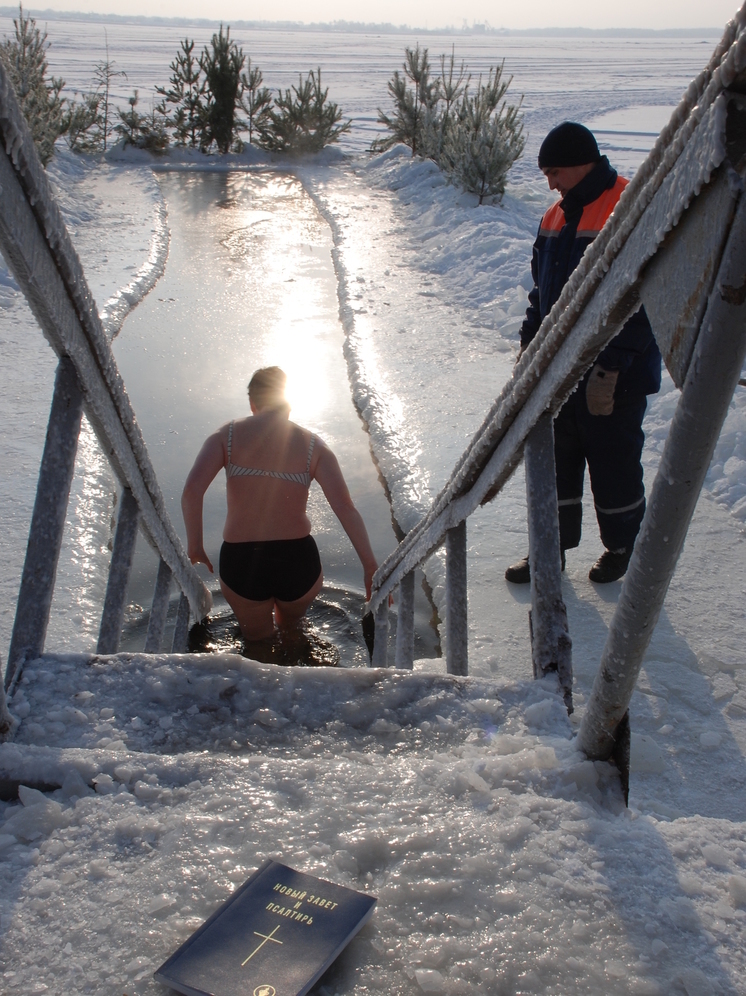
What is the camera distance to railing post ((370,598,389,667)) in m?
3.01

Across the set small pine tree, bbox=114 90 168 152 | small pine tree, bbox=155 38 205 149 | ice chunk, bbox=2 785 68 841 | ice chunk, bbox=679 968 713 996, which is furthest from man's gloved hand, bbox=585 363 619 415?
small pine tree, bbox=155 38 205 149

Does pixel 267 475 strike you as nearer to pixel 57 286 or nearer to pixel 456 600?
pixel 456 600

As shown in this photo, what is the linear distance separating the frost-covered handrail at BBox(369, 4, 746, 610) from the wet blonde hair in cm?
149

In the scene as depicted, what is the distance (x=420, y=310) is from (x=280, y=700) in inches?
232

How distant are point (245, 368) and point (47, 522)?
4454 mm

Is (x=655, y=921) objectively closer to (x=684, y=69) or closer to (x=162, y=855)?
(x=162, y=855)

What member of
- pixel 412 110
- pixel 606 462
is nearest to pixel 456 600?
pixel 606 462

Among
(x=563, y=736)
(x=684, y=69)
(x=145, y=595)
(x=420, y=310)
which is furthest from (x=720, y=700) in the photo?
(x=684, y=69)

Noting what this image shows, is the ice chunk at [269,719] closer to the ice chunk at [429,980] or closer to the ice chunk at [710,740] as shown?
the ice chunk at [429,980]

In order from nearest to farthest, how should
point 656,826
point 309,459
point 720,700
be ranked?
point 656,826 < point 720,700 < point 309,459

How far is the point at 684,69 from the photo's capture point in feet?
137

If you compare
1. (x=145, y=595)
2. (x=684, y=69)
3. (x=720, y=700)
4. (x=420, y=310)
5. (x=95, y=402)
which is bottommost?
(x=145, y=595)

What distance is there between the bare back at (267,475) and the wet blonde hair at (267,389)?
5cm

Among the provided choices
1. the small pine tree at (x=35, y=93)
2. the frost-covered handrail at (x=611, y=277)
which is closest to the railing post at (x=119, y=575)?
the frost-covered handrail at (x=611, y=277)
